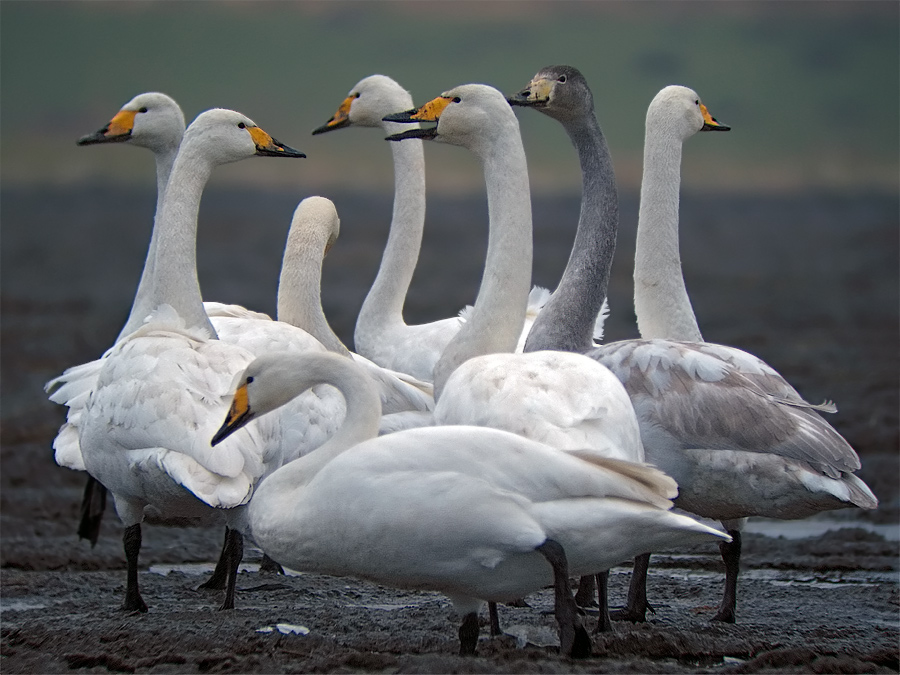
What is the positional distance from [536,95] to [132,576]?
135 inches

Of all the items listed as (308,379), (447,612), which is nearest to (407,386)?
(447,612)

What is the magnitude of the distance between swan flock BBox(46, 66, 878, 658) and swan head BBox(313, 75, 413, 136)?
139 centimetres

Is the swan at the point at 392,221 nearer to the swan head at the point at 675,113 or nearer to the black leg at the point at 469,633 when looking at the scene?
the swan head at the point at 675,113

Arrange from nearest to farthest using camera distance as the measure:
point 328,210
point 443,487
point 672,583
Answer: point 443,487 → point 672,583 → point 328,210

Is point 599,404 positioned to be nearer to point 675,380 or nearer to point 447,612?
point 675,380

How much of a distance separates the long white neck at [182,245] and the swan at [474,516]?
8.31 feet

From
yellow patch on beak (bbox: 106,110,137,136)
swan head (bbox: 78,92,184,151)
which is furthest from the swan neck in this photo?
yellow patch on beak (bbox: 106,110,137,136)

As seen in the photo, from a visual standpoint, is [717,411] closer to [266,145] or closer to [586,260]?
[586,260]

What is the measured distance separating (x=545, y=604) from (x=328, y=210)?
297 centimetres

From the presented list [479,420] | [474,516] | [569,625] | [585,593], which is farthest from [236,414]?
[585,593]

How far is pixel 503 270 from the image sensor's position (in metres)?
7.06

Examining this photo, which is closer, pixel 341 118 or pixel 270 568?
pixel 270 568

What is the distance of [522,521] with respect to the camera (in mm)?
4973

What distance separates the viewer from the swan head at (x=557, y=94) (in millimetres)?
7461
